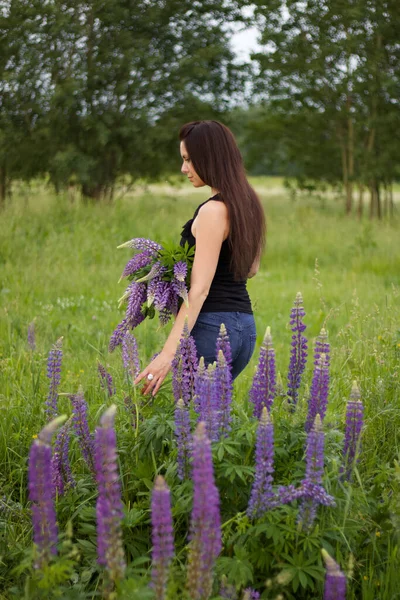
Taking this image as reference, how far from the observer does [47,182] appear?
48.1 ft

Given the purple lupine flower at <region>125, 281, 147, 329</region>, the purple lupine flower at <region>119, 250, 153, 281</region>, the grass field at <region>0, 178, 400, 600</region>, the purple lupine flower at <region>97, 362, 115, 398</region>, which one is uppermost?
the purple lupine flower at <region>119, 250, 153, 281</region>

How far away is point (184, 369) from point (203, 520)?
3.95 ft

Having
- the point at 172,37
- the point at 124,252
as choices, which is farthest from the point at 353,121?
the point at 124,252

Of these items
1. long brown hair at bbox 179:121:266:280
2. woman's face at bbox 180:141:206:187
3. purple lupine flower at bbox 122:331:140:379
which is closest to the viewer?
purple lupine flower at bbox 122:331:140:379

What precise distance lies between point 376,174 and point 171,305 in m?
15.5

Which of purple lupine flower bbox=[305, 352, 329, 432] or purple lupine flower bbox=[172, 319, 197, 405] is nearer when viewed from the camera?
purple lupine flower bbox=[305, 352, 329, 432]

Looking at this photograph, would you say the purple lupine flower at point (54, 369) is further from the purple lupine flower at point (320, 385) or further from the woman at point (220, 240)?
the purple lupine flower at point (320, 385)

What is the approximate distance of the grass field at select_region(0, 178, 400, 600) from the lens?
2.88 metres

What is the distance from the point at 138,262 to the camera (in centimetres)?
343

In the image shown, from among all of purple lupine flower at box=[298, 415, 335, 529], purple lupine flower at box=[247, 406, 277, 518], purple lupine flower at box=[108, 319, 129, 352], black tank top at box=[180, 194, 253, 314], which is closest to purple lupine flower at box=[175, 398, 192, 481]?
purple lupine flower at box=[247, 406, 277, 518]

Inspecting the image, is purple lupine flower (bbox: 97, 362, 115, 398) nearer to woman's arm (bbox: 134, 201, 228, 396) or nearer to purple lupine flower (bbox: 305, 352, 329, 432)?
woman's arm (bbox: 134, 201, 228, 396)

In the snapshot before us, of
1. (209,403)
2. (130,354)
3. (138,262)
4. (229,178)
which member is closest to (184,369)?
(130,354)

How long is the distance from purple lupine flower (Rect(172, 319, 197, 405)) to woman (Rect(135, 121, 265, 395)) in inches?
13.1

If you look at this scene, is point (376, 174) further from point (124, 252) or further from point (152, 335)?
point (152, 335)
